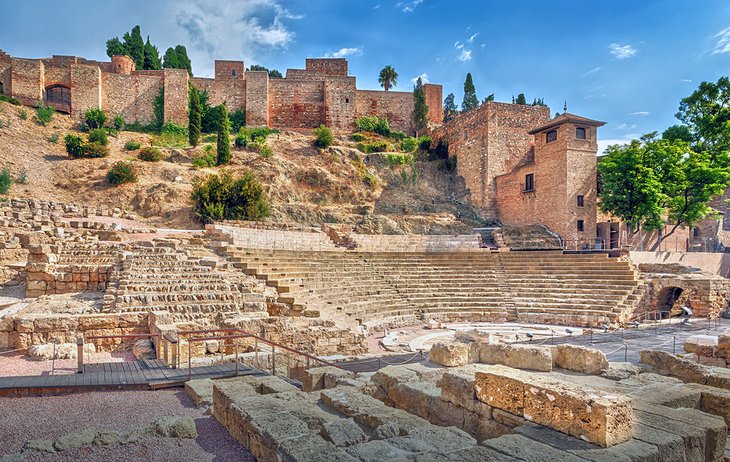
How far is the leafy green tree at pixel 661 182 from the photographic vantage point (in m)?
23.2

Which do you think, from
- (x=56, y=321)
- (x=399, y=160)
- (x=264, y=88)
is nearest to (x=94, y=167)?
(x=264, y=88)

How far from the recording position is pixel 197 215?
22953mm

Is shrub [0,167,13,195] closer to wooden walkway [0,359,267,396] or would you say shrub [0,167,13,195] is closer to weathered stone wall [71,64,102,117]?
weathered stone wall [71,64,102,117]

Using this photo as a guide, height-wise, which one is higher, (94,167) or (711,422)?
(94,167)

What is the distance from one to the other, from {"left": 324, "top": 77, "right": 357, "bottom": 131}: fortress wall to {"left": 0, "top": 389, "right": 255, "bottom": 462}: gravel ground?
3649 cm

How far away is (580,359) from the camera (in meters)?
6.74

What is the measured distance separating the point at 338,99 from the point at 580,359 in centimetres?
3679

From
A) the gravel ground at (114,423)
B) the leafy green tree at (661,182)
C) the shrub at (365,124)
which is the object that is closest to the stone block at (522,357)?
the gravel ground at (114,423)

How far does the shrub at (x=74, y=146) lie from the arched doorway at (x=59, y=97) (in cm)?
890

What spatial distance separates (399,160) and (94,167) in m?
21.4

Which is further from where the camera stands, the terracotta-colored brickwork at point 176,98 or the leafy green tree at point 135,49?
the leafy green tree at point 135,49

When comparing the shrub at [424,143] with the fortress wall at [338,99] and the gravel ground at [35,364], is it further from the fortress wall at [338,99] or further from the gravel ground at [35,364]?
the gravel ground at [35,364]

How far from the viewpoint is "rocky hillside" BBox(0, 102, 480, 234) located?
2538 centimetres

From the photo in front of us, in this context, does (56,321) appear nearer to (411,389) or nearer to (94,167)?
(411,389)
